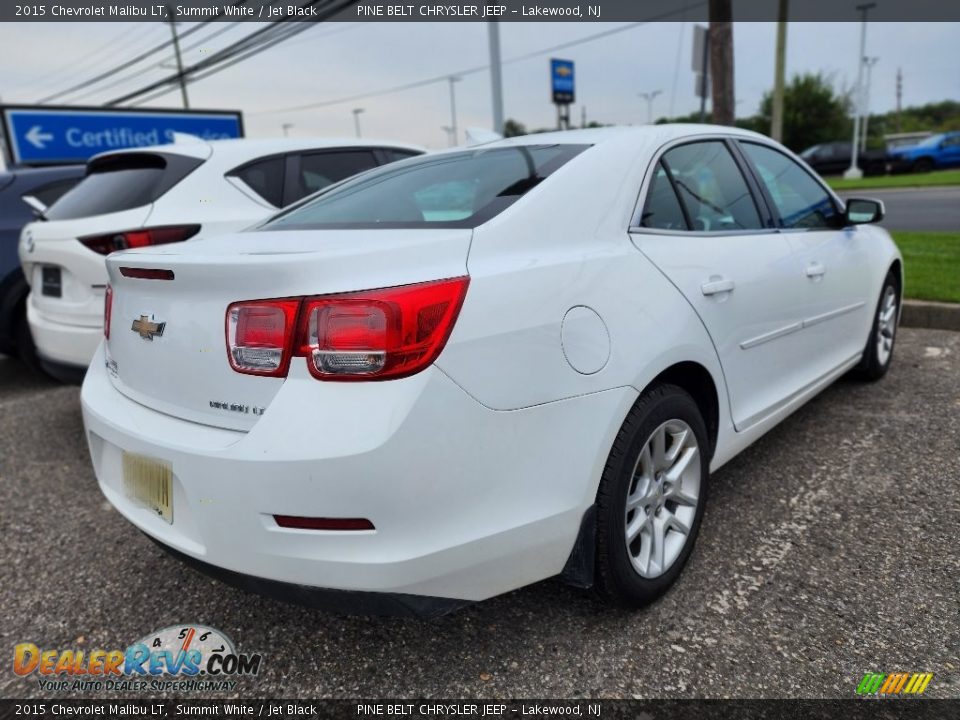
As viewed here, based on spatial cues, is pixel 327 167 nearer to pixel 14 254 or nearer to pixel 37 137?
pixel 14 254

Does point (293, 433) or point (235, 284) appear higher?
point (235, 284)

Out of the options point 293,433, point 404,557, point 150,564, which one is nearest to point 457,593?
point 404,557

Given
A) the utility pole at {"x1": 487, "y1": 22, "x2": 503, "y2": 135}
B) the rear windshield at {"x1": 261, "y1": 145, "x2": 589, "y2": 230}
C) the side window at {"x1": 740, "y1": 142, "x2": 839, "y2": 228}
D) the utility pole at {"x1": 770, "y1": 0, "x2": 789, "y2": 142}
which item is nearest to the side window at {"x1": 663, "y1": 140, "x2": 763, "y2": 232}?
the side window at {"x1": 740, "y1": 142, "x2": 839, "y2": 228}

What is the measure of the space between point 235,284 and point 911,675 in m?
2.02

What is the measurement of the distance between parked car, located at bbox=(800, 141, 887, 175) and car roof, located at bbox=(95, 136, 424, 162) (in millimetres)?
28262

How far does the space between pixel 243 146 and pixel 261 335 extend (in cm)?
317

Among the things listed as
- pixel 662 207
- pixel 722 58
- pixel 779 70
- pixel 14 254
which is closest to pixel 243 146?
pixel 14 254

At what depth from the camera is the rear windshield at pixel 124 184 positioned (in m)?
3.94

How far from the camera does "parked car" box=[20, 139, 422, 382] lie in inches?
148

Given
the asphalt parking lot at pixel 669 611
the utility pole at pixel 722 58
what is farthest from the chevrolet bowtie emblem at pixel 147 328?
the utility pole at pixel 722 58

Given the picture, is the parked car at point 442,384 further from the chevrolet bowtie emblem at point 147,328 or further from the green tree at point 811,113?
the green tree at point 811,113

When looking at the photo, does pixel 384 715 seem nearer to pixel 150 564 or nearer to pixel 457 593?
pixel 457 593

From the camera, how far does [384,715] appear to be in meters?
1.86

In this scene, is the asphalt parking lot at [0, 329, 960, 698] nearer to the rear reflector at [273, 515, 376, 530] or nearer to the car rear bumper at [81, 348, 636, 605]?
the car rear bumper at [81, 348, 636, 605]
